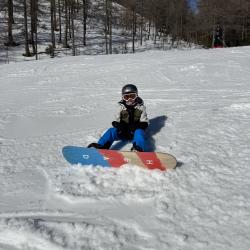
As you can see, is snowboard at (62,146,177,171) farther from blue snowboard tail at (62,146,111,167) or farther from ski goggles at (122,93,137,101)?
ski goggles at (122,93,137,101)

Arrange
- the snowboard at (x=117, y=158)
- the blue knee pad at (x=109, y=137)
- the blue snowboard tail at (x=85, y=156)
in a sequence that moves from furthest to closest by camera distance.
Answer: the blue knee pad at (x=109, y=137) < the blue snowboard tail at (x=85, y=156) < the snowboard at (x=117, y=158)

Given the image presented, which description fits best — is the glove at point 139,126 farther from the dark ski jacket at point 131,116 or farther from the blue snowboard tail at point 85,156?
the blue snowboard tail at point 85,156

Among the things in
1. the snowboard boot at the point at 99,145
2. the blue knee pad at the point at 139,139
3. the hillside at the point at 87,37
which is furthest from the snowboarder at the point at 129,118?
the hillside at the point at 87,37

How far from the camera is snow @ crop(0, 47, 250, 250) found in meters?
3.52

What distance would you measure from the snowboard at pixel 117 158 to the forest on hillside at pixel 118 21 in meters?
25.0

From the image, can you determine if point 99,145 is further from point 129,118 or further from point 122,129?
point 129,118

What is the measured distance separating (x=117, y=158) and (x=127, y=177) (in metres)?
0.37

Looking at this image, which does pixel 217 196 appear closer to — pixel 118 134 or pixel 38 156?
pixel 118 134

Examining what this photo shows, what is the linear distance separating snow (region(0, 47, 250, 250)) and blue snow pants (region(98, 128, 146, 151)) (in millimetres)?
286

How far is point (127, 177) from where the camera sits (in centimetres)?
476

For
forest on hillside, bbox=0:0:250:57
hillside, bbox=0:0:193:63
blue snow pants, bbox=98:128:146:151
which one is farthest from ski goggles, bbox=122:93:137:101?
forest on hillside, bbox=0:0:250:57

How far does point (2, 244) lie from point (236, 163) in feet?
10.8

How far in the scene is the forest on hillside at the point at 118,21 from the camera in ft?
108

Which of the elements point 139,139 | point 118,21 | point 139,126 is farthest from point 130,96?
point 118,21
